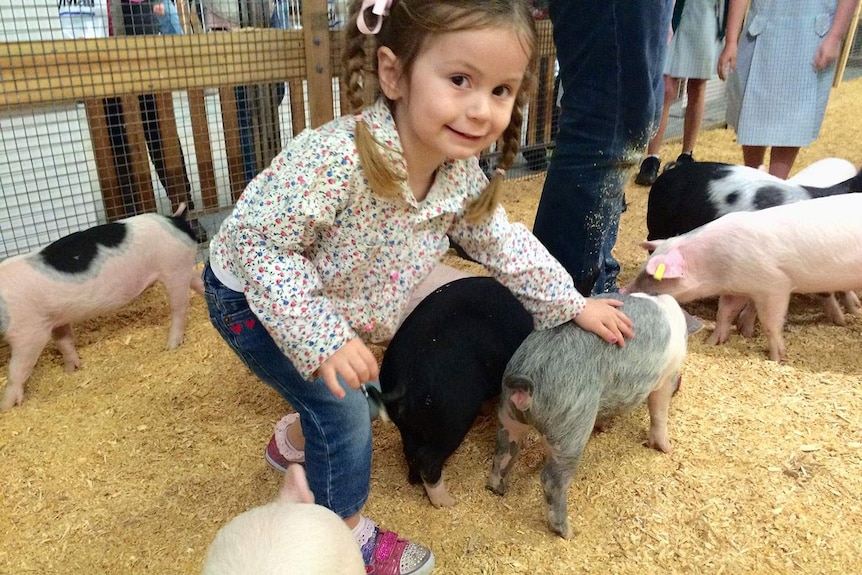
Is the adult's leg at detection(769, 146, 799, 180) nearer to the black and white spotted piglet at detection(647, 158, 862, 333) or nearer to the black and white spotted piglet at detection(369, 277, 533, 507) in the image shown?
the black and white spotted piglet at detection(647, 158, 862, 333)

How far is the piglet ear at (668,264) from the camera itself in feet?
7.26

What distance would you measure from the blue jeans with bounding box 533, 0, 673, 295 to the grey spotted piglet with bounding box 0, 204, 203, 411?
137 centimetres

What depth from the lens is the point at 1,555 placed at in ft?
5.20

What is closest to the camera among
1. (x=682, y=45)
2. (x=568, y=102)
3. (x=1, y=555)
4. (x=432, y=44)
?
(x=432, y=44)

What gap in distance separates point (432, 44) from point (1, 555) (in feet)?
5.06

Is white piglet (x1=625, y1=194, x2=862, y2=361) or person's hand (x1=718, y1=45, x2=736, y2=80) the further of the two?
person's hand (x1=718, y1=45, x2=736, y2=80)

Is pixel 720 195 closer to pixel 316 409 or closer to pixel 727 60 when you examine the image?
pixel 727 60

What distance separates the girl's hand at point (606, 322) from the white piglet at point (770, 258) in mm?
659

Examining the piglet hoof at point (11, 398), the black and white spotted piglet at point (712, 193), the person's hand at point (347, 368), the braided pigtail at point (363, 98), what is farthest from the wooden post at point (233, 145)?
the person's hand at point (347, 368)

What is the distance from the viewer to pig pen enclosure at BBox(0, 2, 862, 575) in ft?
5.18

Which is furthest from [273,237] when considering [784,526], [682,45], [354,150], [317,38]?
[682,45]

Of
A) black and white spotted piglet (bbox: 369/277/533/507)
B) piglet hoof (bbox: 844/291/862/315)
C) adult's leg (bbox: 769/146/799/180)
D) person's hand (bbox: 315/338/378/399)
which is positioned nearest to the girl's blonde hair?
person's hand (bbox: 315/338/378/399)

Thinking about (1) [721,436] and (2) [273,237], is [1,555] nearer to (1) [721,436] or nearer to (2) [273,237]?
(2) [273,237]

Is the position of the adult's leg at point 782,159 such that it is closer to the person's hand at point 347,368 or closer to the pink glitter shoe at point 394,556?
the pink glitter shoe at point 394,556
